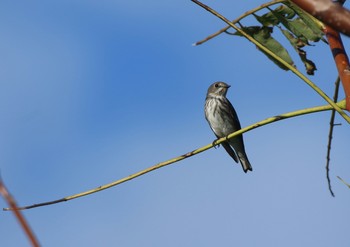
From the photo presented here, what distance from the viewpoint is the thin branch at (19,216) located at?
88 centimetres

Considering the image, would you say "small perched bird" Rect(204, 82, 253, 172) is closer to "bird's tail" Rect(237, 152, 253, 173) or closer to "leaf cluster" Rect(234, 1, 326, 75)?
"bird's tail" Rect(237, 152, 253, 173)

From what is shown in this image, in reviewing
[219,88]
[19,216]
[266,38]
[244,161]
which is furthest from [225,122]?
[19,216]

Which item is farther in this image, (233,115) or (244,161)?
(244,161)

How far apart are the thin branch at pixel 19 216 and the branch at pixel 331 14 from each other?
1.82 feet

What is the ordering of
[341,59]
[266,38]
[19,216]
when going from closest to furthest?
[19,216]
[341,59]
[266,38]

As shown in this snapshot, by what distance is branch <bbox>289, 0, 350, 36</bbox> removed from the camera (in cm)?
99

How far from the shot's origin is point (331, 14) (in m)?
1.01

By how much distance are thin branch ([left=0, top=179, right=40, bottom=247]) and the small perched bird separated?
40.2 feet

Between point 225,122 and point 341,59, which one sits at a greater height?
point 225,122

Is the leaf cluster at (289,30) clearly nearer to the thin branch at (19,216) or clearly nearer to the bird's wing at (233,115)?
the thin branch at (19,216)

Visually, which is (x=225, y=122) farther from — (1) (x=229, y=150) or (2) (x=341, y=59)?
(2) (x=341, y=59)

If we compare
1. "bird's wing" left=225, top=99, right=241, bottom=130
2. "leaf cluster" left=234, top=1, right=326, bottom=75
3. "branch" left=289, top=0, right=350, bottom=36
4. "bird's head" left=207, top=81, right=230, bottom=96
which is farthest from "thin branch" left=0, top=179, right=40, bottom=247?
"bird's head" left=207, top=81, right=230, bottom=96

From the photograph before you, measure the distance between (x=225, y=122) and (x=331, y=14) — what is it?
41.4ft

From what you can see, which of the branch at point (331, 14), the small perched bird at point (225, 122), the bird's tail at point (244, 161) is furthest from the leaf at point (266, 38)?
the bird's tail at point (244, 161)
